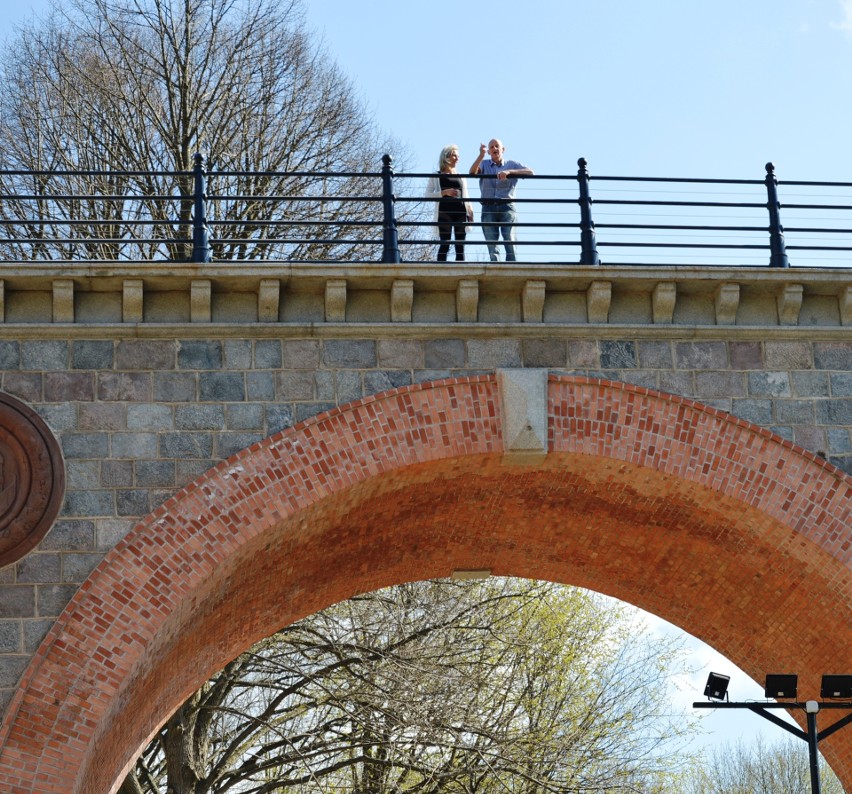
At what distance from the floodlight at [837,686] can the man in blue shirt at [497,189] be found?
5103mm

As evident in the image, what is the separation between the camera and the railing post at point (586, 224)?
46.8 feet

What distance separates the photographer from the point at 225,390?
44.3 feet

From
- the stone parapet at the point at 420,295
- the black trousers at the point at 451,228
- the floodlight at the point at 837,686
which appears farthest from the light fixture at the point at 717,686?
the black trousers at the point at 451,228

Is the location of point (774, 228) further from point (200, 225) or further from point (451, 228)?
point (200, 225)

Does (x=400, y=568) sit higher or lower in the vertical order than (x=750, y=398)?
lower

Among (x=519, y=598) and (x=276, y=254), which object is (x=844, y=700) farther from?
(x=276, y=254)

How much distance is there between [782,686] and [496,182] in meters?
5.83

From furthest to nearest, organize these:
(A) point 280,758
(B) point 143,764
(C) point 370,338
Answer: (B) point 143,764 < (A) point 280,758 < (C) point 370,338

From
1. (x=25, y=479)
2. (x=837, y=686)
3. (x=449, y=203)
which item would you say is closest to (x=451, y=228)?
(x=449, y=203)

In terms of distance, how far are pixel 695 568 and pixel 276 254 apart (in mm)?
Answer: 8814

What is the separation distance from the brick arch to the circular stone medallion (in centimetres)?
72

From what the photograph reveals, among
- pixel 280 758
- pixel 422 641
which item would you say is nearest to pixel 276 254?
pixel 422 641

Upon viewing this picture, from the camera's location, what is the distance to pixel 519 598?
22000mm

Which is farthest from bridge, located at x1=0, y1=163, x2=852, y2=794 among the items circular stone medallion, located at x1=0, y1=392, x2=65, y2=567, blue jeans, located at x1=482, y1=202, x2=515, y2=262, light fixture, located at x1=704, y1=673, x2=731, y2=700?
light fixture, located at x1=704, y1=673, x2=731, y2=700
